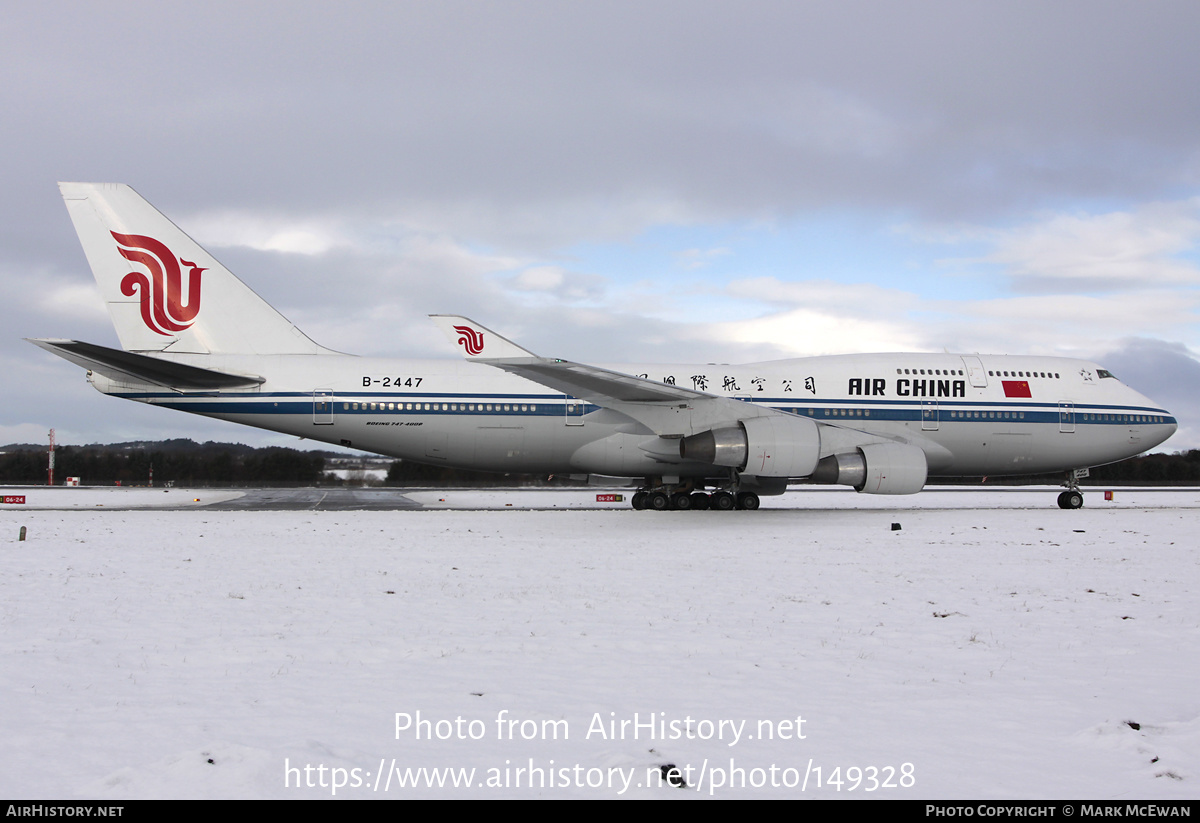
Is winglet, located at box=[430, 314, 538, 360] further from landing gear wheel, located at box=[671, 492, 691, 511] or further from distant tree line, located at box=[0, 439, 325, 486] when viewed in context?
distant tree line, located at box=[0, 439, 325, 486]

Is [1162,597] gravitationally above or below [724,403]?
below

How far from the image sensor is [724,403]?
1753 centimetres

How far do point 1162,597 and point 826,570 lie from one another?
341 centimetres

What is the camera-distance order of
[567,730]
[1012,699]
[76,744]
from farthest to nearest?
[1012,699] < [567,730] < [76,744]

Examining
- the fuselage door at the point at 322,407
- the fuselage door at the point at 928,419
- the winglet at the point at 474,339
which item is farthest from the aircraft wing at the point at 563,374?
the fuselage door at the point at 928,419

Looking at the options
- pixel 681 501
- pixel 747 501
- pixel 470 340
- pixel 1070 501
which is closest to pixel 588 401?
pixel 470 340

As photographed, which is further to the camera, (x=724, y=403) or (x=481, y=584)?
(x=724, y=403)

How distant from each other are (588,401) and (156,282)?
36.7 feet

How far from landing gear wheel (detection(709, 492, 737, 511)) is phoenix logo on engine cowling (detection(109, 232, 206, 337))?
45.0 ft

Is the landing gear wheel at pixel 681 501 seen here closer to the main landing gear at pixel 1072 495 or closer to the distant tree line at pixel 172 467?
the main landing gear at pixel 1072 495

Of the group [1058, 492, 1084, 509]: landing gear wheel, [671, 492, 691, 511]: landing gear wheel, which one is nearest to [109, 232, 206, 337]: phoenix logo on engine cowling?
[671, 492, 691, 511]: landing gear wheel

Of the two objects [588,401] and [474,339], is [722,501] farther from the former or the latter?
[474,339]

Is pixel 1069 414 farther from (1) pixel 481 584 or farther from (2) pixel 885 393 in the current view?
(1) pixel 481 584
